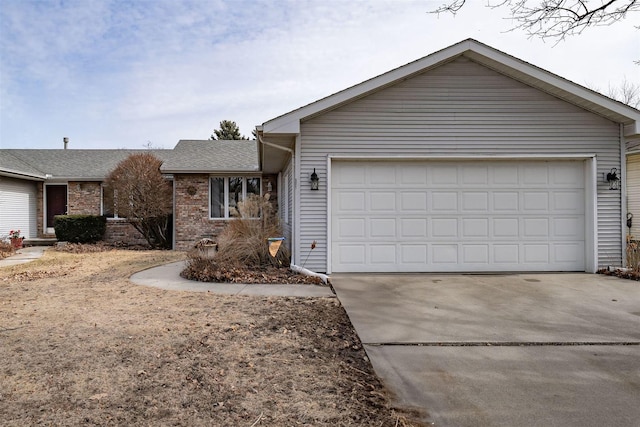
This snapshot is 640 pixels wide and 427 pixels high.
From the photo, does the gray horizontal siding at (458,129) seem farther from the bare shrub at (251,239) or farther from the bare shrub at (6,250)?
the bare shrub at (6,250)

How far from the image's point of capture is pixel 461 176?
8.38m

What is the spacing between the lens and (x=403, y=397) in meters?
2.97

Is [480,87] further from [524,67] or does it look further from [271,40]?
[271,40]

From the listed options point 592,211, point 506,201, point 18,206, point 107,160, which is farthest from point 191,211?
point 592,211

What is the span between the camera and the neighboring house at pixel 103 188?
47.9ft

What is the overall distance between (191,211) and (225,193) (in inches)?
53.9

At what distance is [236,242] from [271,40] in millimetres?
5525

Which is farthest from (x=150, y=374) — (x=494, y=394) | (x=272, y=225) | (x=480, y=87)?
(x=480, y=87)

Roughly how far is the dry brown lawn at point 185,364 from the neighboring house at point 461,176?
2650mm

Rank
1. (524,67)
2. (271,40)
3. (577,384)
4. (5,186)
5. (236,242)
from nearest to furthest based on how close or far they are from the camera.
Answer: (577,384), (524,67), (236,242), (271,40), (5,186)

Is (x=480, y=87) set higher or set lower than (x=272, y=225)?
higher

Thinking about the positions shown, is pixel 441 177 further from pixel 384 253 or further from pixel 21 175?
pixel 21 175

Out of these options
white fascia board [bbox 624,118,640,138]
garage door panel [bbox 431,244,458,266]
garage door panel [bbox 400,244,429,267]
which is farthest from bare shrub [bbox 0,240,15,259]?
white fascia board [bbox 624,118,640,138]

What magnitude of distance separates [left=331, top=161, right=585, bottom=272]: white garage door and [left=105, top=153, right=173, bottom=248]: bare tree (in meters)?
8.66
